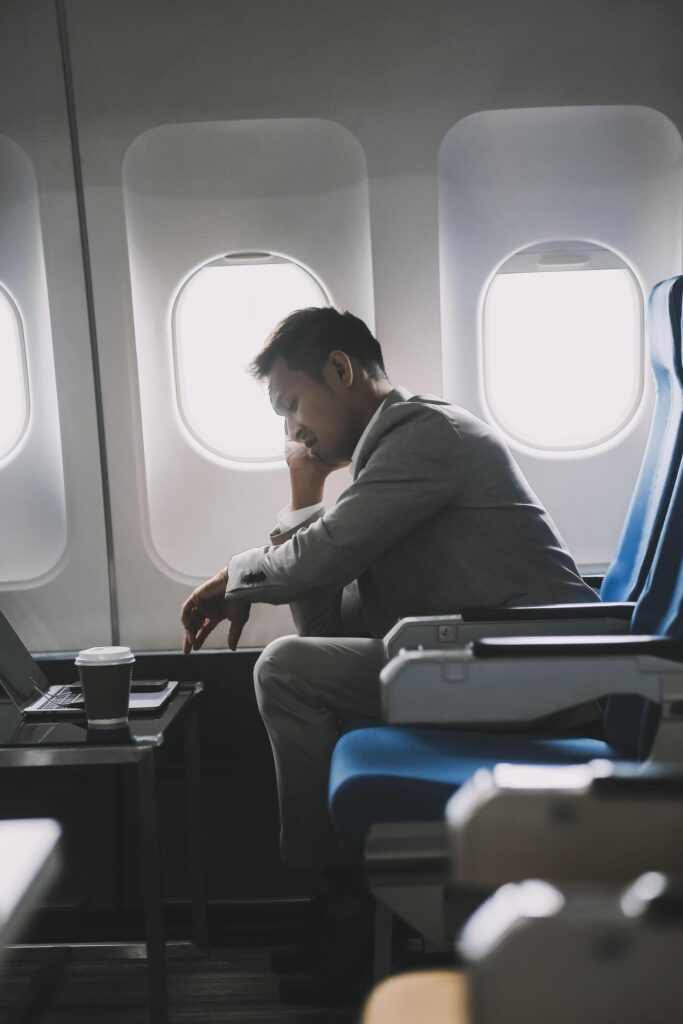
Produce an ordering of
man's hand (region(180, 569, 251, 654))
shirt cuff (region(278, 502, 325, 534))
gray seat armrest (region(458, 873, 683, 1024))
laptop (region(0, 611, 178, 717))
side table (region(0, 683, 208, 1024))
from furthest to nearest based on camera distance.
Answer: shirt cuff (region(278, 502, 325, 534)), man's hand (region(180, 569, 251, 654)), laptop (region(0, 611, 178, 717)), side table (region(0, 683, 208, 1024)), gray seat armrest (region(458, 873, 683, 1024))

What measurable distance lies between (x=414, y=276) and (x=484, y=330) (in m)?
0.27

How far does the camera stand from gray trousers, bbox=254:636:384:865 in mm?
1958

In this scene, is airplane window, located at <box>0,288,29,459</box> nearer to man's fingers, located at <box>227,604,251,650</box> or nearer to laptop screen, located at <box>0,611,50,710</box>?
laptop screen, located at <box>0,611,50,710</box>

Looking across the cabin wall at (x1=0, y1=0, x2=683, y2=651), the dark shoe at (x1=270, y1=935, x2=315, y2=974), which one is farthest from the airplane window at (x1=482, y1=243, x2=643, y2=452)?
the dark shoe at (x1=270, y1=935, x2=315, y2=974)

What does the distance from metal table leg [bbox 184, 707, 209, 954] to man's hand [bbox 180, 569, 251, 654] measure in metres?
0.18

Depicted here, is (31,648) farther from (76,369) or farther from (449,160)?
(449,160)

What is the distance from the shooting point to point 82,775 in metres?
2.48

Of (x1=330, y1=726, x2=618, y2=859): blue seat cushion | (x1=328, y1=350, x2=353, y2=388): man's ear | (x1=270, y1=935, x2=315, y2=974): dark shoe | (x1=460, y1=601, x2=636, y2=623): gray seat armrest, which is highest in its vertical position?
(x1=328, y1=350, x2=353, y2=388): man's ear

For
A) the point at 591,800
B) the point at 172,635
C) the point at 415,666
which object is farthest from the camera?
the point at 172,635

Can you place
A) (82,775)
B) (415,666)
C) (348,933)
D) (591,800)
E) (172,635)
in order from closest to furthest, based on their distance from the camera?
(591,800) → (415,666) → (348,933) → (82,775) → (172,635)

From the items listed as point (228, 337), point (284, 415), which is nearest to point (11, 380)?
point (228, 337)

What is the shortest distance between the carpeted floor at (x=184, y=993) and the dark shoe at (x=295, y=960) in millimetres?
29

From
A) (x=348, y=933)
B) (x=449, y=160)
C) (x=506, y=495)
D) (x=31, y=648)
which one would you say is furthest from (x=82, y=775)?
Answer: (x=449, y=160)

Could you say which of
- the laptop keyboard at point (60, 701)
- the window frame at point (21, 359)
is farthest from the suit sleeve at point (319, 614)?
the window frame at point (21, 359)
